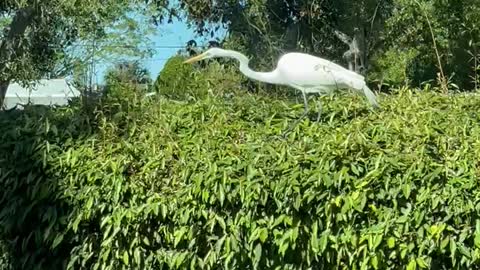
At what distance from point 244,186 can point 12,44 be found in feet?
24.3

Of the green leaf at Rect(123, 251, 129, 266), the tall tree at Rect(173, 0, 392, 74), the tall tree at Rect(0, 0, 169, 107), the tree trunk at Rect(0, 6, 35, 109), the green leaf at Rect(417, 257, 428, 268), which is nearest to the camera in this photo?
the green leaf at Rect(417, 257, 428, 268)

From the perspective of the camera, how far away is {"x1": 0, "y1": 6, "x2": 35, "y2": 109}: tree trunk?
35.2 feet

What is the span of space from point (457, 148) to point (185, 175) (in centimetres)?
Result: 137

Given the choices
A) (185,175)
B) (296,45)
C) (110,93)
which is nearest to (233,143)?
(185,175)

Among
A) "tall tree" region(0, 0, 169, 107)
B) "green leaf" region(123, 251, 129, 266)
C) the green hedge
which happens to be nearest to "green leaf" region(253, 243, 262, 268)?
the green hedge

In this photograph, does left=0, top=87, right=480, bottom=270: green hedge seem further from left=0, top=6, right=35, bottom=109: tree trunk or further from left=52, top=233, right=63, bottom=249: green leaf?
left=0, top=6, right=35, bottom=109: tree trunk

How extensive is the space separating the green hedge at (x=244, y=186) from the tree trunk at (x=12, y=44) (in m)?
5.71

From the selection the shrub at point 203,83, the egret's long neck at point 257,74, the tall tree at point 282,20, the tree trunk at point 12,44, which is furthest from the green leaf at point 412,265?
the tree trunk at point 12,44

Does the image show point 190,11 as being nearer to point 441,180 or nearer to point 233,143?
point 233,143

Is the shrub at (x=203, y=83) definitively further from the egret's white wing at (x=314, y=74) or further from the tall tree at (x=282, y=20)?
the tall tree at (x=282, y=20)

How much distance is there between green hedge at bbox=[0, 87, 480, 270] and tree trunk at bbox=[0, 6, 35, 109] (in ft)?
18.7

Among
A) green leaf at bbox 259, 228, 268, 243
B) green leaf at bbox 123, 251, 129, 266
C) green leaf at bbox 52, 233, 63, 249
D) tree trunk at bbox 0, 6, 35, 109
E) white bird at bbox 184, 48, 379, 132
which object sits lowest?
green leaf at bbox 123, 251, 129, 266

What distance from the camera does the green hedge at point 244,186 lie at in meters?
3.84

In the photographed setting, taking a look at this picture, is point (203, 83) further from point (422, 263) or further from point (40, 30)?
point (40, 30)
